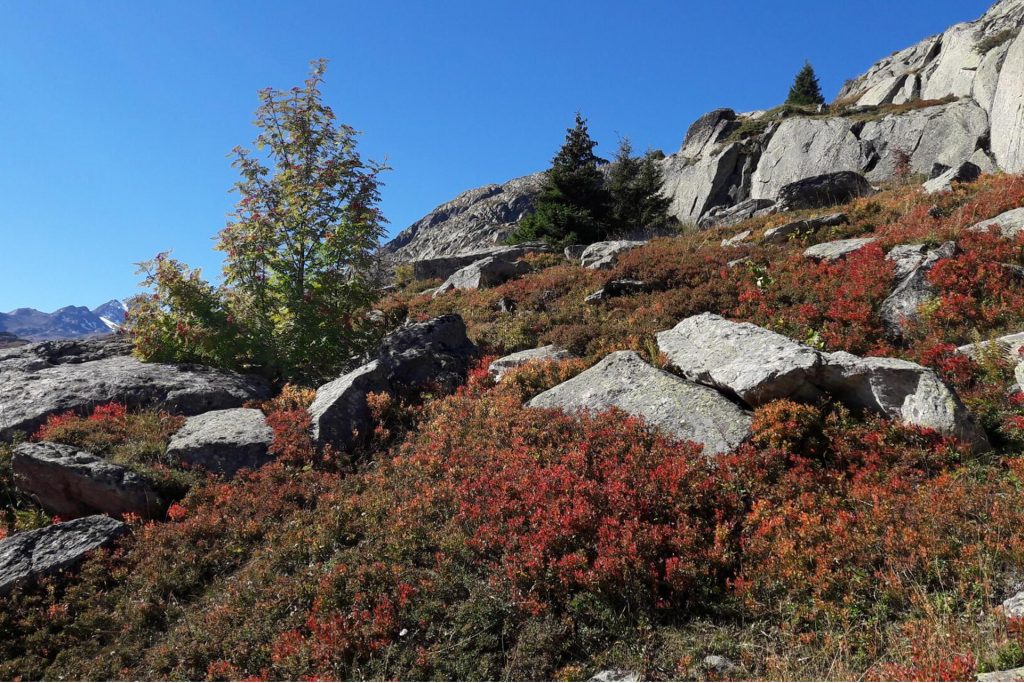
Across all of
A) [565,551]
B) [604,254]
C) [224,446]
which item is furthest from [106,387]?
[604,254]

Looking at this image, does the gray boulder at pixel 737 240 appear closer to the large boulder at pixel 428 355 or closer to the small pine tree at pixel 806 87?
the large boulder at pixel 428 355

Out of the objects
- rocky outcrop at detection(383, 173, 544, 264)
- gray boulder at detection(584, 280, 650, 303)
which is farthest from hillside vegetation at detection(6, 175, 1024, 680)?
rocky outcrop at detection(383, 173, 544, 264)

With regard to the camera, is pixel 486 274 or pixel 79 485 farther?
pixel 486 274

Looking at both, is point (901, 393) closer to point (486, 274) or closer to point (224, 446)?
point (224, 446)

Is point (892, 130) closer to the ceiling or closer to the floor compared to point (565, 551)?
closer to the ceiling

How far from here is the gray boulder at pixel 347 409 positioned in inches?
391

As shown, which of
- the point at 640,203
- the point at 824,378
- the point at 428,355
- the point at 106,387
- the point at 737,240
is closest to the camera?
the point at 824,378

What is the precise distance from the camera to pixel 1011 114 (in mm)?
24672

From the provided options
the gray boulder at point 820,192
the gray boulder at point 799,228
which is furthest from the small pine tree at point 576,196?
the gray boulder at point 799,228

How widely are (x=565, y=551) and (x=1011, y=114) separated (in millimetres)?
31053

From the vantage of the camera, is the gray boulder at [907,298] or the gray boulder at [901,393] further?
the gray boulder at [907,298]

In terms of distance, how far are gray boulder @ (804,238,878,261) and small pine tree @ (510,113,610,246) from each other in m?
14.6

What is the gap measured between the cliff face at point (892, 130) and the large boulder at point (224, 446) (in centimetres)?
2672

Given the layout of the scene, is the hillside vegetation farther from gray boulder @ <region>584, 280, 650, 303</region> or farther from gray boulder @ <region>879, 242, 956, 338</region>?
gray boulder @ <region>584, 280, 650, 303</region>
